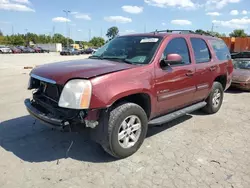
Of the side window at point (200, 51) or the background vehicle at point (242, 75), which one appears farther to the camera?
the background vehicle at point (242, 75)

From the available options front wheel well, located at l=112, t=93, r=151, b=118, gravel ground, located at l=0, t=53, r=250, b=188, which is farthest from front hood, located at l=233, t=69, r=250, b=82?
front wheel well, located at l=112, t=93, r=151, b=118

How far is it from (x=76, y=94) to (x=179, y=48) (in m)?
2.37

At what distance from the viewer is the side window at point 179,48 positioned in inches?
168

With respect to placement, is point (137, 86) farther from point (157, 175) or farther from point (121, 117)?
point (157, 175)

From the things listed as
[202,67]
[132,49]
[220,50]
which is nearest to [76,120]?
[132,49]

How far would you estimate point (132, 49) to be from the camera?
431cm

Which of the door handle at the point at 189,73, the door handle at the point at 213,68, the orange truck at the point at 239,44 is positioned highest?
the orange truck at the point at 239,44

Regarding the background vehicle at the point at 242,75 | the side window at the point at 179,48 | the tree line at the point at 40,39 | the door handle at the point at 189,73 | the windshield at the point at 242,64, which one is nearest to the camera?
the side window at the point at 179,48

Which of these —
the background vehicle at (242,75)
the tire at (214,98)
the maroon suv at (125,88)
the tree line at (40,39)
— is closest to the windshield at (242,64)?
the background vehicle at (242,75)

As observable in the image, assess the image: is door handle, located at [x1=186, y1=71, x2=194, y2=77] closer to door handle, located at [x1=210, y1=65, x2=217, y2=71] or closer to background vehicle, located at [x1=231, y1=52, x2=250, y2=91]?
door handle, located at [x1=210, y1=65, x2=217, y2=71]

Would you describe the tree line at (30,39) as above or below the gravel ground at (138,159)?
above

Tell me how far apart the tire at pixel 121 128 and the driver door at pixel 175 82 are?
0.51 m

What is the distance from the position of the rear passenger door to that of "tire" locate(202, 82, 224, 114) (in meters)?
0.29

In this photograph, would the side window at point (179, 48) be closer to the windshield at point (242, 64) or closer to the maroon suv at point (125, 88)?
the maroon suv at point (125, 88)
